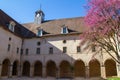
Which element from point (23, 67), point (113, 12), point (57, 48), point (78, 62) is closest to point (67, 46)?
point (57, 48)

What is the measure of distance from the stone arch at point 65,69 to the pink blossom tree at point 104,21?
12510 millimetres

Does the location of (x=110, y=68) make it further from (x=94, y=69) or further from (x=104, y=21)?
(x=104, y=21)

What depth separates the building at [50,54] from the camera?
25.7 m

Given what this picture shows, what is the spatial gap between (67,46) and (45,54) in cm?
454

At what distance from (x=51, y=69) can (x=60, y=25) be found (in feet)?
30.2

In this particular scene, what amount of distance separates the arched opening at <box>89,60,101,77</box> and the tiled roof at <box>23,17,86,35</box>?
629 cm

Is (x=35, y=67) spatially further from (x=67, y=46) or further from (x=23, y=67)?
(x=67, y=46)

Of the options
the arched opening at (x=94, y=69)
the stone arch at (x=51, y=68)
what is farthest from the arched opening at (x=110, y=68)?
the stone arch at (x=51, y=68)

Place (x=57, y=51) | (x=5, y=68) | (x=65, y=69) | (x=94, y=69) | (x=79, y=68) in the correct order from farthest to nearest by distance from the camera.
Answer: (x=65, y=69), (x=79, y=68), (x=57, y=51), (x=5, y=68), (x=94, y=69)

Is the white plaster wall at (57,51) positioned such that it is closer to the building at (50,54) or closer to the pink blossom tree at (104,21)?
the building at (50,54)

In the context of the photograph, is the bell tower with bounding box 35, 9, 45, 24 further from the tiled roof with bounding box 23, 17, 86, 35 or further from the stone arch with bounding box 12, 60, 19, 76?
the stone arch with bounding box 12, 60, 19, 76

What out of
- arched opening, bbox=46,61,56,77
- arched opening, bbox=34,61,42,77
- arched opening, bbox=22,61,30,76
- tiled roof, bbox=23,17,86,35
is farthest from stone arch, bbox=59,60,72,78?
arched opening, bbox=22,61,30,76

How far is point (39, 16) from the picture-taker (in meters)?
34.1

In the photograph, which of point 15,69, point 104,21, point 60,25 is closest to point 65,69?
point 60,25
